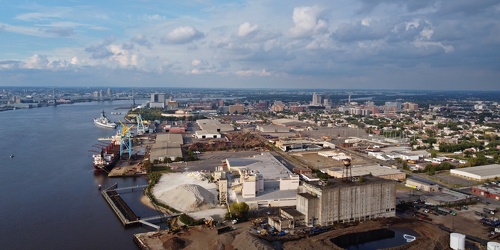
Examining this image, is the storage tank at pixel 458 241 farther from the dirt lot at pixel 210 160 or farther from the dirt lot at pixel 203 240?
the dirt lot at pixel 210 160

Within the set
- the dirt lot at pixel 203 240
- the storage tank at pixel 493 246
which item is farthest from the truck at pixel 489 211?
the dirt lot at pixel 203 240

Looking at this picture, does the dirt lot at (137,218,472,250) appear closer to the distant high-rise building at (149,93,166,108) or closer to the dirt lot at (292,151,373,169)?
the dirt lot at (292,151,373,169)

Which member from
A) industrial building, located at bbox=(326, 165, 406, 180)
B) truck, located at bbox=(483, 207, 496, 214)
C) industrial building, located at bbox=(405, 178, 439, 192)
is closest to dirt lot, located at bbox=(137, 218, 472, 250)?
truck, located at bbox=(483, 207, 496, 214)

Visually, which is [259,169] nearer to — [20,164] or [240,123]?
[20,164]

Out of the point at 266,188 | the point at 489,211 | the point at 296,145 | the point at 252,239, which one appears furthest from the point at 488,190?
the point at 296,145

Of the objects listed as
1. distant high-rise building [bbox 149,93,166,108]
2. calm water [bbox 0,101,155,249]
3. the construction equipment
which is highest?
distant high-rise building [bbox 149,93,166,108]

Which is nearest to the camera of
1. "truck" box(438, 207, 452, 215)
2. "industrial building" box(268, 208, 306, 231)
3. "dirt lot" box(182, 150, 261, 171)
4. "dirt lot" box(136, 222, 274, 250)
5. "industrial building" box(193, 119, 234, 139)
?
"dirt lot" box(136, 222, 274, 250)

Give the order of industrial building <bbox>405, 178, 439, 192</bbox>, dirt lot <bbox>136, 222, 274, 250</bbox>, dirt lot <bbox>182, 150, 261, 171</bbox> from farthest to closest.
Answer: dirt lot <bbox>182, 150, 261, 171</bbox> → industrial building <bbox>405, 178, 439, 192</bbox> → dirt lot <bbox>136, 222, 274, 250</bbox>
